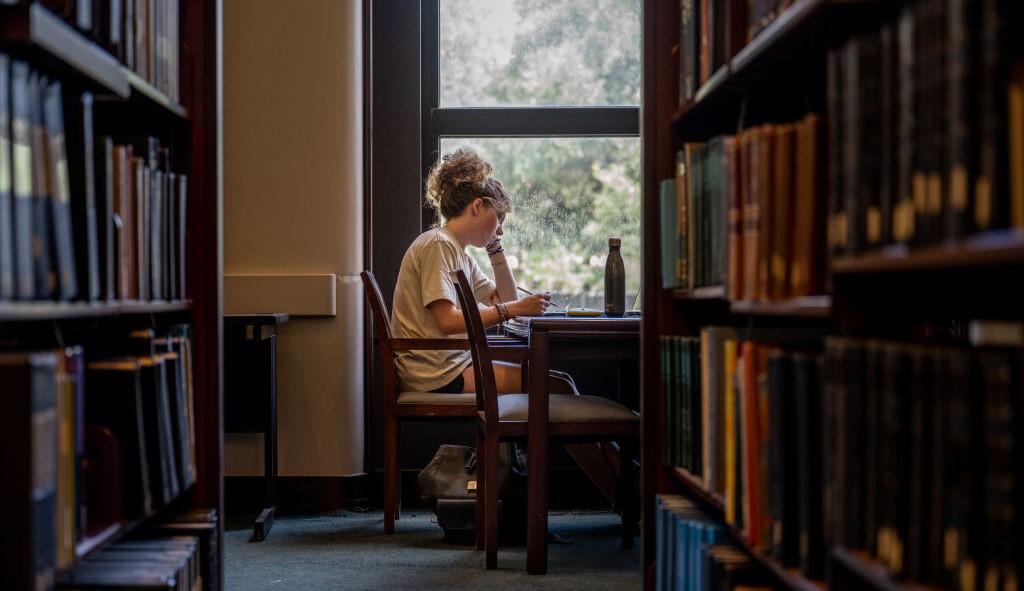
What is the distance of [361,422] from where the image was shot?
154 inches

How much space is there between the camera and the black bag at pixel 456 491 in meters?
3.17

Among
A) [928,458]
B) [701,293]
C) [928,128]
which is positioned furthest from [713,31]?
[928,458]

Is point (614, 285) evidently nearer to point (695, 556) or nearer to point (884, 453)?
point (695, 556)

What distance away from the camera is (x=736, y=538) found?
1711 millimetres

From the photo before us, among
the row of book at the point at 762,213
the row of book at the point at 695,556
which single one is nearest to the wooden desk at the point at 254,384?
the row of book at the point at 695,556

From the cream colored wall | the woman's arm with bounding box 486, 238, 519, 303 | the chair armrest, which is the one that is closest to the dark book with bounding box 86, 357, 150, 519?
the chair armrest

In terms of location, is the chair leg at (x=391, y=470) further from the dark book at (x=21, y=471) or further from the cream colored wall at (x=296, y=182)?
the dark book at (x=21, y=471)

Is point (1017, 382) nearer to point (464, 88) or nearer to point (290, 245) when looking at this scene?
point (290, 245)

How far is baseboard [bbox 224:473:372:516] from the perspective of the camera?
3.82 metres

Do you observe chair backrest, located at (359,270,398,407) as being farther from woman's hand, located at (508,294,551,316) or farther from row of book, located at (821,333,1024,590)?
row of book, located at (821,333,1024,590)

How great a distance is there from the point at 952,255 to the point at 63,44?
3.41ft

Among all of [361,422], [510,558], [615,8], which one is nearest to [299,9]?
[615,8]

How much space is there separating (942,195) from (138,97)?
132cm

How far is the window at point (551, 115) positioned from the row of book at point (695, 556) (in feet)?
6.78
